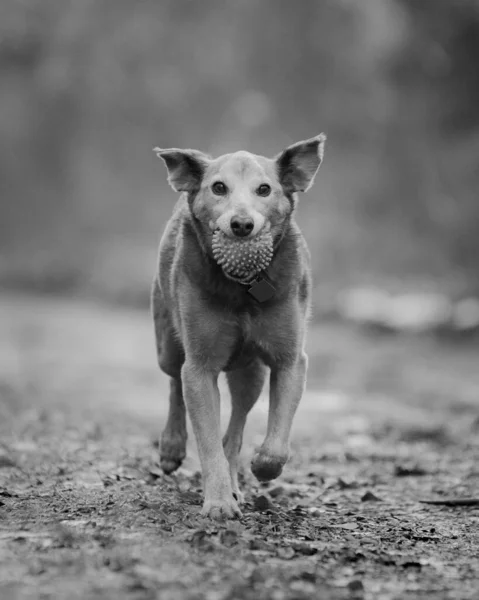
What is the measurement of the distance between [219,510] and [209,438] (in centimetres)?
43

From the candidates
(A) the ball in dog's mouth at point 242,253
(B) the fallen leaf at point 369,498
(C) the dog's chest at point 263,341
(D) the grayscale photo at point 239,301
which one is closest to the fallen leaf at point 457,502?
(D) the grayscale photo at point 239,301

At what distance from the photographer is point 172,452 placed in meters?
6.96

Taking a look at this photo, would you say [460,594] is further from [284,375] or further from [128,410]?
[128,410]

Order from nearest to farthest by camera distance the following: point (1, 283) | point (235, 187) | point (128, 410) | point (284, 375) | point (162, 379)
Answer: point (235, 187) → point (284, 375) → point (128, 410) → point (162, 379) → point (1, 283)

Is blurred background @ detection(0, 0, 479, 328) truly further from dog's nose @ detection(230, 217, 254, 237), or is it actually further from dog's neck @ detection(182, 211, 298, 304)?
dog's nose @ detection(230, 217, 254, 237)

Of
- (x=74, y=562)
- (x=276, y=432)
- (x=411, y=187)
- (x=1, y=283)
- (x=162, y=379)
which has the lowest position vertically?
(x=74, y=562)

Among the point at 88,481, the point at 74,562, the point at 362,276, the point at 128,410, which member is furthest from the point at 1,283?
the point at 74,562

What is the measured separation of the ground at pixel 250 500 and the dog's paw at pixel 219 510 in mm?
119

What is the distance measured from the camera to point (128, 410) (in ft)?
41.5

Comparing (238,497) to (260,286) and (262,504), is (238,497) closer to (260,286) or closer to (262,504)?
(262,504)

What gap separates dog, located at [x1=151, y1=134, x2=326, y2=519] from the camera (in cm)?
550

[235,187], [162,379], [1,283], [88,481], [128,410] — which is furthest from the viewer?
[1,283]

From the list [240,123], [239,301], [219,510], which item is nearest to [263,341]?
[239,301]

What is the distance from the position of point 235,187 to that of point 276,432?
4.77 ft
